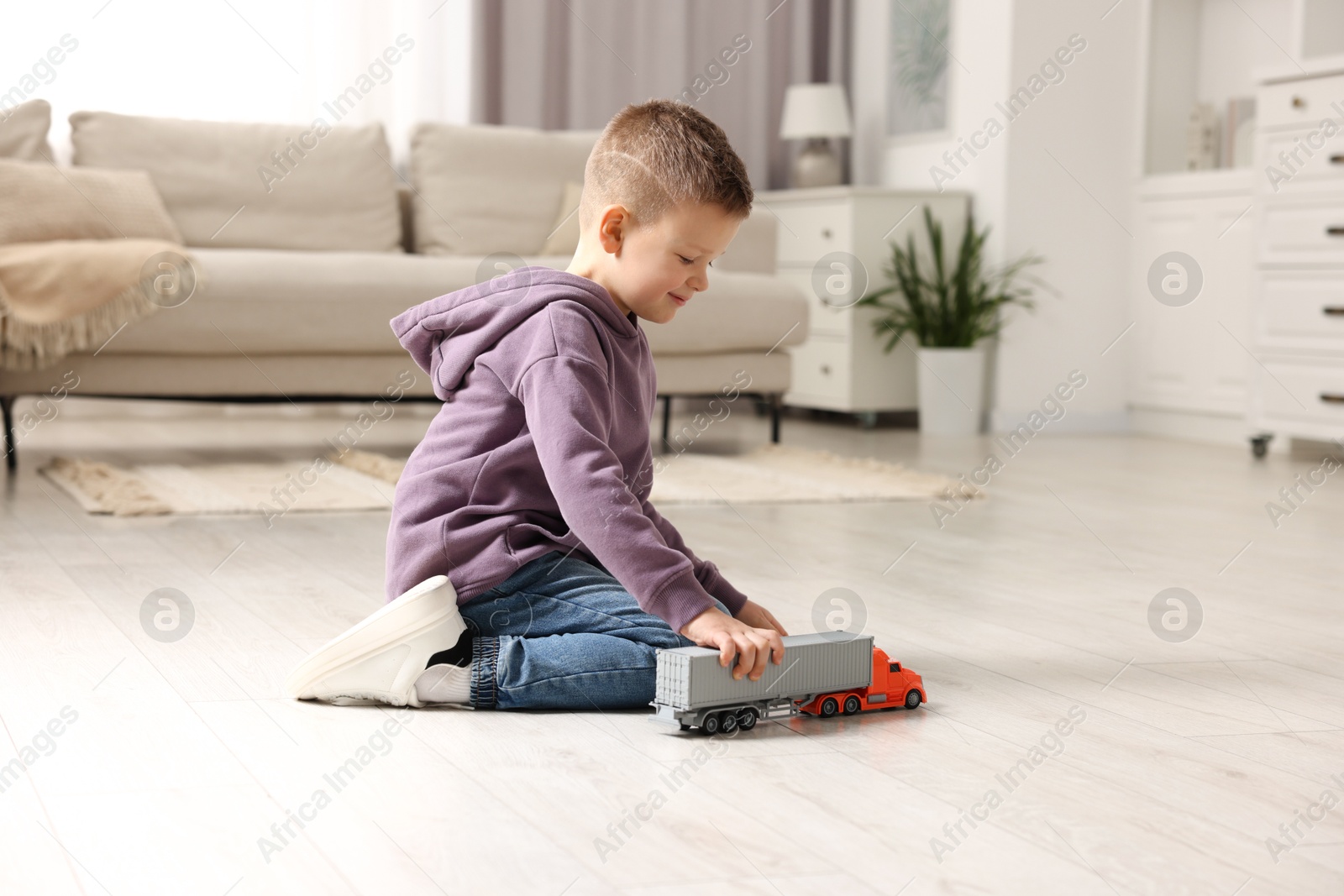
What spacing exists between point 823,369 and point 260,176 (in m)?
1.85

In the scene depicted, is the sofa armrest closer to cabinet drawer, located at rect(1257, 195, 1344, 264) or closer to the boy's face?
cabinet drawer, located at rect(1257, 195, 1344, 264)

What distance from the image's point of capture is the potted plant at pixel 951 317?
445 centimetres

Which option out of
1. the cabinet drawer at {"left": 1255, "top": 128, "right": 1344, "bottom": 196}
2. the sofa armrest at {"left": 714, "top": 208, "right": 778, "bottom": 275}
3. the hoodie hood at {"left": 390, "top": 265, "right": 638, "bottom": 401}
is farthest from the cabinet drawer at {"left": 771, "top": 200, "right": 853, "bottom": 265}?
the hoodie hood at {"left": 390, "top": 265, "right": 638, "bottom": 401}

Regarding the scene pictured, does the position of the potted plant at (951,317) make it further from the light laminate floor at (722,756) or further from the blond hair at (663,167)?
the blond hair at (663,167)

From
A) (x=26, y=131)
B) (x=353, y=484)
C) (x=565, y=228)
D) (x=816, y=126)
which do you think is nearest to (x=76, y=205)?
(x=26, y=131)

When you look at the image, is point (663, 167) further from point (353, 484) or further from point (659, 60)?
point (659, 60)

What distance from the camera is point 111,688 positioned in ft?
4.55

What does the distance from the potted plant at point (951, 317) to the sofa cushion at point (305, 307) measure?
1082 millimetres

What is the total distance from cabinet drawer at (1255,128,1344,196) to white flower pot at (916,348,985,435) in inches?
37.8

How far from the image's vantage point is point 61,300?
303 centimetres

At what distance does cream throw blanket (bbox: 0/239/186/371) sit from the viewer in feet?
9.80

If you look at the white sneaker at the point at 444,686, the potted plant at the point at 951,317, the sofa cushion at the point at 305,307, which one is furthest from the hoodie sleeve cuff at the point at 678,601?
the potted plant at the point at 951,317

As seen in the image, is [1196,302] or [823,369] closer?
[1196,302]

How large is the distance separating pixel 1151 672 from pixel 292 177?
300cm
